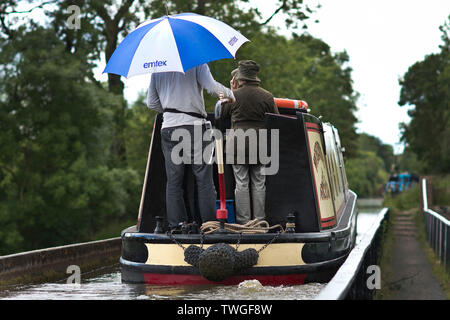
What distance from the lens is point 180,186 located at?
23.2ft

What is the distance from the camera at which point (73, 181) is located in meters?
24.0

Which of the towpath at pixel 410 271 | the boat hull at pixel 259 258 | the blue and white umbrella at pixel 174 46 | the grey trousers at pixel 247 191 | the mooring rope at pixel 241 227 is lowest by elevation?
the towpath at pixel 410 271

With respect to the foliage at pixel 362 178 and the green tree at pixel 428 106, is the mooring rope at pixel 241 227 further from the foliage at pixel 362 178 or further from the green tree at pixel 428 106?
the foliage at pixel 362 178

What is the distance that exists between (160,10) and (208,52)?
2076 centimetres

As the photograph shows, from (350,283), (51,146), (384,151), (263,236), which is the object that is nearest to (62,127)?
(51,146)

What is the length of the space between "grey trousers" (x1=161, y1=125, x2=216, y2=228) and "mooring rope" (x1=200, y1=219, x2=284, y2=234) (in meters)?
0.13

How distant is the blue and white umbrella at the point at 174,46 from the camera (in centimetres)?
662

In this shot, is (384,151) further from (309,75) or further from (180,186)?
(180,186)

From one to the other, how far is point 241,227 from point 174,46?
174 cm

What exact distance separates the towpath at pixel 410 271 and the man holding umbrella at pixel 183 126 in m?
3.55

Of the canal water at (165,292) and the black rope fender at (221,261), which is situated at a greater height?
the black rope fender at (221,261)

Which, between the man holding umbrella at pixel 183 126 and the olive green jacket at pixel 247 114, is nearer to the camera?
the man holding umbrella at pixel 183 126

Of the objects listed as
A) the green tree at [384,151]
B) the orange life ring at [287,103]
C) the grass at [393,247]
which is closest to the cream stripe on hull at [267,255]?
the grass at [393,247]
